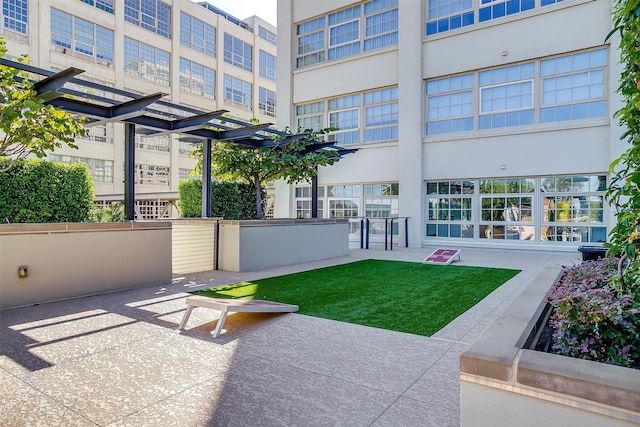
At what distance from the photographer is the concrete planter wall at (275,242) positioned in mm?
9570

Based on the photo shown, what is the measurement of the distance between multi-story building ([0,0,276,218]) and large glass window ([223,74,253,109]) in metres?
0.08

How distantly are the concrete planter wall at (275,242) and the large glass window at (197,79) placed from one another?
2365 centimetres

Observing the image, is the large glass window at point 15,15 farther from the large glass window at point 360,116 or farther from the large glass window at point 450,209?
the large glass window at point 450,209

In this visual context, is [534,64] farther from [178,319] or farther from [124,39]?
[124,39]

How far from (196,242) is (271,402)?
6976 millimetres

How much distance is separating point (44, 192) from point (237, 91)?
28840 millimetres

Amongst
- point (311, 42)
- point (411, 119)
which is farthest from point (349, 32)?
point (411, 119)

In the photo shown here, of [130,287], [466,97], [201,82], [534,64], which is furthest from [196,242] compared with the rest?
[201,82]

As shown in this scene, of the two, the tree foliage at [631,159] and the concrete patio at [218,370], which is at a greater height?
the tree foliage at [631,159]

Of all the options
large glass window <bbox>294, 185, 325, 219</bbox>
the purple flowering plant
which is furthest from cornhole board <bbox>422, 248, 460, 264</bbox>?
the purple flowering plant

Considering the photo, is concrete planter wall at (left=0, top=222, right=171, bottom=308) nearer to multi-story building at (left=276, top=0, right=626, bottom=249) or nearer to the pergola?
the pergola

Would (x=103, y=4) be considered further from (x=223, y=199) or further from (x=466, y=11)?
(x=466, y=11)

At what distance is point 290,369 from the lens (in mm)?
3717

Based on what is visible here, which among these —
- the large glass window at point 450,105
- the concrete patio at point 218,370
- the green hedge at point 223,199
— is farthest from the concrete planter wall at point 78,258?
the large glass window at point 450,105
